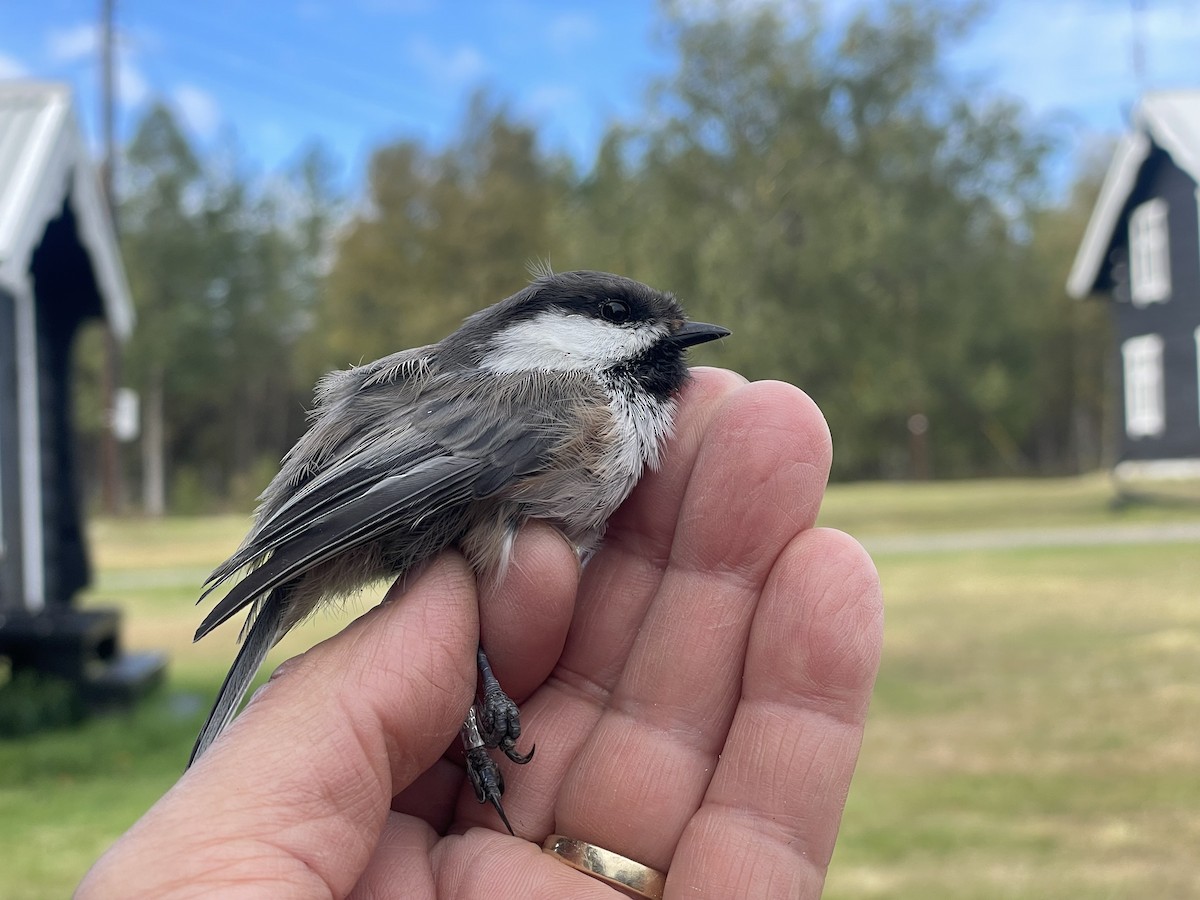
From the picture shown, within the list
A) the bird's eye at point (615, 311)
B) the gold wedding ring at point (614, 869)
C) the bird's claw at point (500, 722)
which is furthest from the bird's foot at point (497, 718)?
the bird's eye at point (615, 311)

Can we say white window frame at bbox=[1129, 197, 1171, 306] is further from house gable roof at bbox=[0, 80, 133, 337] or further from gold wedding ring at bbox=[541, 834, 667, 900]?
gold wedding ring at bbox=[541, 834, 667, 900]

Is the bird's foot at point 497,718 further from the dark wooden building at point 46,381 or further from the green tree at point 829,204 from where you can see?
the green tree at point 829,204

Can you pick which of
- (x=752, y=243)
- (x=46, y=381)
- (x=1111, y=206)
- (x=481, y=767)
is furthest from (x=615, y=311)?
(x=1111, y=206)

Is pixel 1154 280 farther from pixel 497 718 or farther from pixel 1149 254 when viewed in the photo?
pixel 497 718

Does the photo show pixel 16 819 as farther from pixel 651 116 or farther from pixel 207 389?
pixel 207 389

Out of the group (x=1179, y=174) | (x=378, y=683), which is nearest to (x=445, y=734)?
(x=378, y=683)
